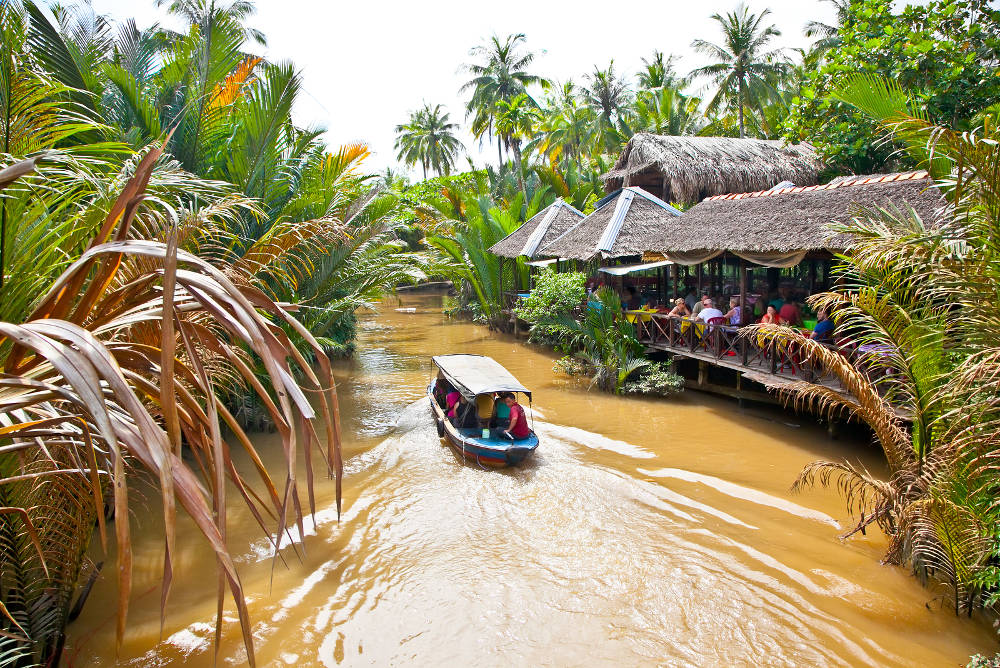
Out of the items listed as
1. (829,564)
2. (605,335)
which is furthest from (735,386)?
(829,564)

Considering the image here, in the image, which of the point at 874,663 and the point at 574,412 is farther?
the point at 574,412

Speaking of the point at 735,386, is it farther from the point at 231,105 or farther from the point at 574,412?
the point at 231,105

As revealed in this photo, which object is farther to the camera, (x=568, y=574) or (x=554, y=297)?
(x=554, y=297)

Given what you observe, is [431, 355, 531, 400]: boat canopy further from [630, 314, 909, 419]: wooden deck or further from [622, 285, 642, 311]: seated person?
[622, 285, 642, 311]: seated person

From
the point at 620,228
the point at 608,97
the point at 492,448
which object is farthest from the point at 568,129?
the point at 492,448

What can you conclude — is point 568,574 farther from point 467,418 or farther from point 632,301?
point 632,301

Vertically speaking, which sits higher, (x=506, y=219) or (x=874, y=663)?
(x=506, y=219)

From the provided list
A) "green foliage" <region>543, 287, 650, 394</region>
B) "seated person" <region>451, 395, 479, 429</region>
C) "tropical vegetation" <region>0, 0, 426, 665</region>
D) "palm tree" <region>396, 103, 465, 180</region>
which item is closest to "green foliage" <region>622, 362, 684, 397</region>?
"green foliage" <region>543, 287, 650, 394</region>

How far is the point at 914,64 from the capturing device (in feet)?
43.9

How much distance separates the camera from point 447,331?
23.8 m

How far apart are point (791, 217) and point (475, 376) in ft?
20.3

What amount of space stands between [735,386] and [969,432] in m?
7.44

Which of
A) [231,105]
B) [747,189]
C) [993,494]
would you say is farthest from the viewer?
[747,189]

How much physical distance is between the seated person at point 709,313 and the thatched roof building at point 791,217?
1.01m
